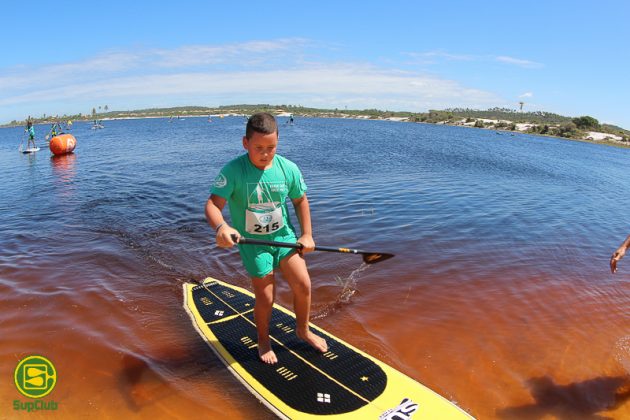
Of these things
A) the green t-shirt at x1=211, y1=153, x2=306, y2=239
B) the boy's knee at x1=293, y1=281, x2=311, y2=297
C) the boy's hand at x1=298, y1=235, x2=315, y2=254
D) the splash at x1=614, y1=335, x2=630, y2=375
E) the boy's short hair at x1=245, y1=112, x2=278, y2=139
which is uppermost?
the boy's short hair at x1=245, y1=112, x2=278, y2=139

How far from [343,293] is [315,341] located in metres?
2.14

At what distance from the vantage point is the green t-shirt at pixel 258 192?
3.75 m

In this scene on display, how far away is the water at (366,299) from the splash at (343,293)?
35mm

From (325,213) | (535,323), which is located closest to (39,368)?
(535,323)

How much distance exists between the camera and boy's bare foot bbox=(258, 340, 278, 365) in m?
4.50

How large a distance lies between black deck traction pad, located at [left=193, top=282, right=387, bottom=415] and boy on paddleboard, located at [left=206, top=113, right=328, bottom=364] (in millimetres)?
542

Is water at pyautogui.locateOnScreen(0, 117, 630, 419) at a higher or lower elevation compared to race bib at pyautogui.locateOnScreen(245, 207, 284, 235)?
lower

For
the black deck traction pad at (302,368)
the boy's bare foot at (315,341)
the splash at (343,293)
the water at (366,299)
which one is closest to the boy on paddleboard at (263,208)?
the boy's bare foot at (315,341)

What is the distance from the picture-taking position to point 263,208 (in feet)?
12.9

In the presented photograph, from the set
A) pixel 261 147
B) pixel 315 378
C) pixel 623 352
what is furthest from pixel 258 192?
pixel 623 352

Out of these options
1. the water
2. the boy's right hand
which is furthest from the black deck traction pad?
the boy's right hand

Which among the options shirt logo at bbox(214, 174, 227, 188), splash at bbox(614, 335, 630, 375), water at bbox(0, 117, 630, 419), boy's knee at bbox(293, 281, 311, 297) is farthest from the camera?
splash at bbox(614, 335, 630, 375)

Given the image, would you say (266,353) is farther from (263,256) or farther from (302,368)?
(263,256)

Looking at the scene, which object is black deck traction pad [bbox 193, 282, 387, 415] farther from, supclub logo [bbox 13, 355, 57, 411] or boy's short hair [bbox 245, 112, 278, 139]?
boy's short hair [bbox 245, 112, 278, 139]
